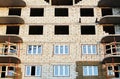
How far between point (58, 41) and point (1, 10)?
7.71 m

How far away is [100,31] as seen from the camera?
33.9 m

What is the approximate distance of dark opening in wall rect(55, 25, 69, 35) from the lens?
34422 mm

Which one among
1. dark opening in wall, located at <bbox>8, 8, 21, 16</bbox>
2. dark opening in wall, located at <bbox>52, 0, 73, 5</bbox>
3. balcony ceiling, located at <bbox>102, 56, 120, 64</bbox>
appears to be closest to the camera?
balcony ceiling, located at <bbox>102, 56, 120, 64</bbox>

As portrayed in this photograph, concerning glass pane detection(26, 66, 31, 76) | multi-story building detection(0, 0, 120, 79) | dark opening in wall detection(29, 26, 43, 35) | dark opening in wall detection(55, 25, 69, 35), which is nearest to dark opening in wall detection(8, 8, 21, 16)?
multi-story building detection(0, 0, 120, 79)

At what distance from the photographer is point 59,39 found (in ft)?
110

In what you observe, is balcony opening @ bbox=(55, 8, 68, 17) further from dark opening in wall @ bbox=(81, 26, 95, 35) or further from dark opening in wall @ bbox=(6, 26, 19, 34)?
dark opening in wall @ bbox=(6, 26, 19, 34)

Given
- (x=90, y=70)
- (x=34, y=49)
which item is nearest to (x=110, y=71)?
(x=90, y=70)

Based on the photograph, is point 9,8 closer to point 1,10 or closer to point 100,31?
point 1,10

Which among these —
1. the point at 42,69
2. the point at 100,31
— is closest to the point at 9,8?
the point at 42,69

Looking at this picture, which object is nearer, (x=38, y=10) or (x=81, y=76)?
Result: (x=81, y=76)

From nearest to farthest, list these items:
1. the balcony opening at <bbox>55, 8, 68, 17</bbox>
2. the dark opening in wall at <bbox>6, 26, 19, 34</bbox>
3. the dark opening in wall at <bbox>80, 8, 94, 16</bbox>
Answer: the dark opening in wall at <bbox>6, 26, 19, 34</bbox>, the dark opening in wall at <bbox>80, 8, 94, 16</bbox>, the balcony opening at <bbox>55, 8, 68, 17</bbox>

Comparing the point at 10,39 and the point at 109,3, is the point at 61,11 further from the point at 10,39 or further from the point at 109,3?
the point at 10,39

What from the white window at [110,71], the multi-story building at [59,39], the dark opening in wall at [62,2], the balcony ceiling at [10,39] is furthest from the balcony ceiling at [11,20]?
the white window at [110,71]

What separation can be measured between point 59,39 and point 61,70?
3565mm
